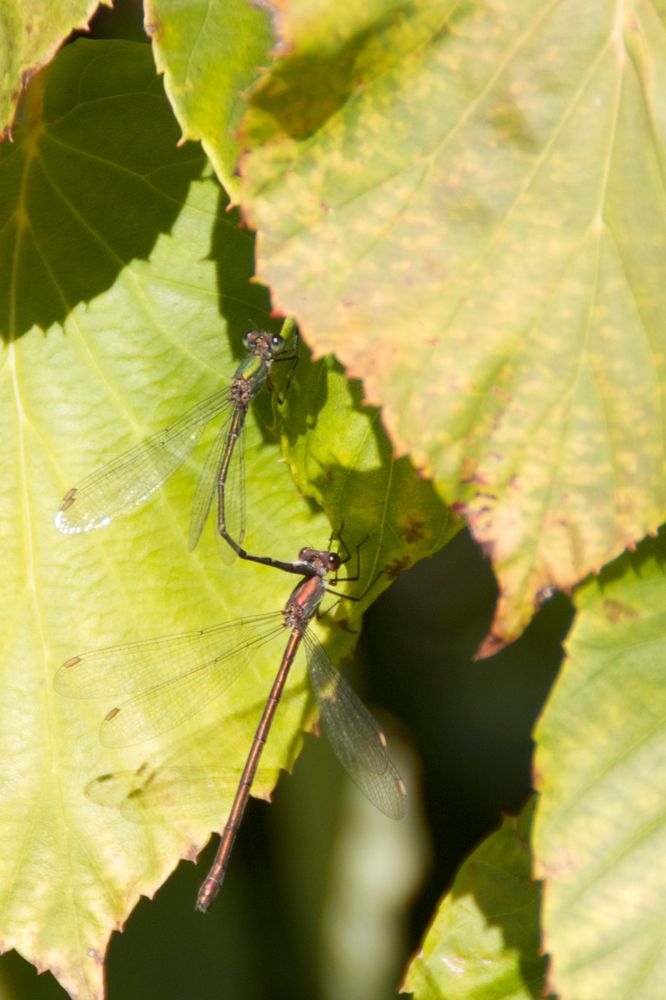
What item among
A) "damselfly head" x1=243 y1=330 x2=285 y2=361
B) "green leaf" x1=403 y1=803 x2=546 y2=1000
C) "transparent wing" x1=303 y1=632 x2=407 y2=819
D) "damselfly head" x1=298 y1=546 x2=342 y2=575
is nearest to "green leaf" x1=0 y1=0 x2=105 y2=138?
"damselfly head" x1=243 y1=330 x2=285 y2=361

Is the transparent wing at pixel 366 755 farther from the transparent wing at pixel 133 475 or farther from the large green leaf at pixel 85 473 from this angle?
the transparent wing at pixel 133 475

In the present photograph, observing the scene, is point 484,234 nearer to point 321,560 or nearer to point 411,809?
point 321,560

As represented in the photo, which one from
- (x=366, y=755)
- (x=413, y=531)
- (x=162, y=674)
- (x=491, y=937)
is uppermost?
(x=413, y=531)

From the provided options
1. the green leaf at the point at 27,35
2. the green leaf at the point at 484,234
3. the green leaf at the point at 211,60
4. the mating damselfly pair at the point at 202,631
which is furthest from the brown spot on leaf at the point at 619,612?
the green leaf at the point at 27,35

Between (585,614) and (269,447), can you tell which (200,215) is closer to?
(269,447)

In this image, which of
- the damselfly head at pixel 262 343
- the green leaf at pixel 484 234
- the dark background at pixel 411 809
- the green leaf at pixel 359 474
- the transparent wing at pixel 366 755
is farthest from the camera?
the dark background at pixel 411 809

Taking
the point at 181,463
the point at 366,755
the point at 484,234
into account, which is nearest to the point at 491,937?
the point at 366,755

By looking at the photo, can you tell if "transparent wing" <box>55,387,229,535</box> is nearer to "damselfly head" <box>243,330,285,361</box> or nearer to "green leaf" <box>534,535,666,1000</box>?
"damselfly head" <box>243,330,285,361</box>
